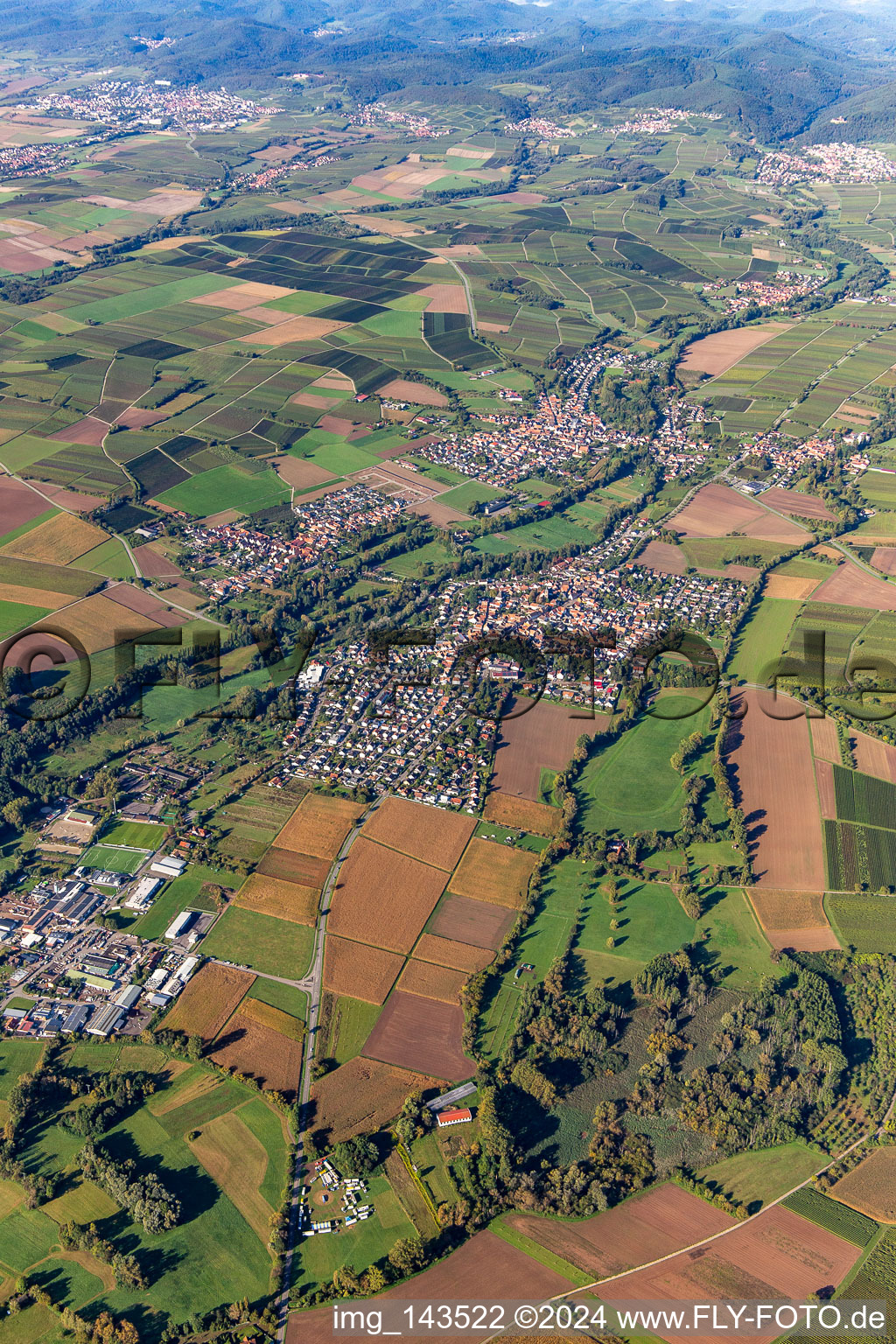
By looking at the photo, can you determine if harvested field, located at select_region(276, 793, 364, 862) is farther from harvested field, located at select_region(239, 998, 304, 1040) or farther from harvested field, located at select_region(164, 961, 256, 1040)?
harvested field, located at select_region(239, 998, 304, 1040)

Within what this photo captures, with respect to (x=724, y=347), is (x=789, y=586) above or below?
below

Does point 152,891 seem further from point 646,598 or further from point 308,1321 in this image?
point 646,598

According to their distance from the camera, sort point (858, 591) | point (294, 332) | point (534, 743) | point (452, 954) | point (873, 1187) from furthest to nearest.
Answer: point (294, 332) → point (858, 591) → point (534, 743) → point (452, 954) → point (873, 1187)

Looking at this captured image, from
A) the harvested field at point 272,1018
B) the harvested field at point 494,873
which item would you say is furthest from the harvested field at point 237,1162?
the harvested field at point 494,873

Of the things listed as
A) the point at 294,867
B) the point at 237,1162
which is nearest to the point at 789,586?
the point at 294,867

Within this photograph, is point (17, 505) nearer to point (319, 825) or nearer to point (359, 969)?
point (319, 825)

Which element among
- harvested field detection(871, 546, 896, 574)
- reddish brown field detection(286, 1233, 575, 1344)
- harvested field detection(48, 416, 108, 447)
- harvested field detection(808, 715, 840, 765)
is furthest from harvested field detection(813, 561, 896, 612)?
harvested field detection(48, 416, 108, 447)

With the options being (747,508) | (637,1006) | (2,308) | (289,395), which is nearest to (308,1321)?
(637,1006)
